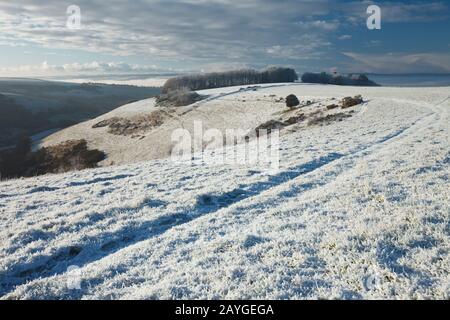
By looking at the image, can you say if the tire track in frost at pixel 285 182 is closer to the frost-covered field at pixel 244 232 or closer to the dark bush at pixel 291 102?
the frost-covered field at pixel 244 232

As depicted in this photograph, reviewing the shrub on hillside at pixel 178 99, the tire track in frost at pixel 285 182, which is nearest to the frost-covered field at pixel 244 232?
the tire track in frost at pixel 285 182

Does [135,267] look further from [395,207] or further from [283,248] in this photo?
[395,207]

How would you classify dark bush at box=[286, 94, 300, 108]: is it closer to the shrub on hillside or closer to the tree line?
the shrub on hillside

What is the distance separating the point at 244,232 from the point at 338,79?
6352 inches

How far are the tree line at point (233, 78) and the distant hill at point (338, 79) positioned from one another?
751cm

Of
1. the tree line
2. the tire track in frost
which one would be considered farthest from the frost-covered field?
the tree line

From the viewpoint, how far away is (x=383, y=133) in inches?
1308

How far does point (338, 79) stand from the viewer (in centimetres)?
16225

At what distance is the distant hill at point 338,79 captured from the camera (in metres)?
162

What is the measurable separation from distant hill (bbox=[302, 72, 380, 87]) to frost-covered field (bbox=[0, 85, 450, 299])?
144490 mm

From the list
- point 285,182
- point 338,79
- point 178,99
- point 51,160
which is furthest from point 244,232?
point 338,79

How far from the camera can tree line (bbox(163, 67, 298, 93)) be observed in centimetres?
16525

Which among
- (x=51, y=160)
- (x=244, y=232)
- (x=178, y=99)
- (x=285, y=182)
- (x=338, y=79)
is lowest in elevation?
(x=51, y=160)

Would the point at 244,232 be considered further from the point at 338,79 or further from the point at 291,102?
the point at 338,79
